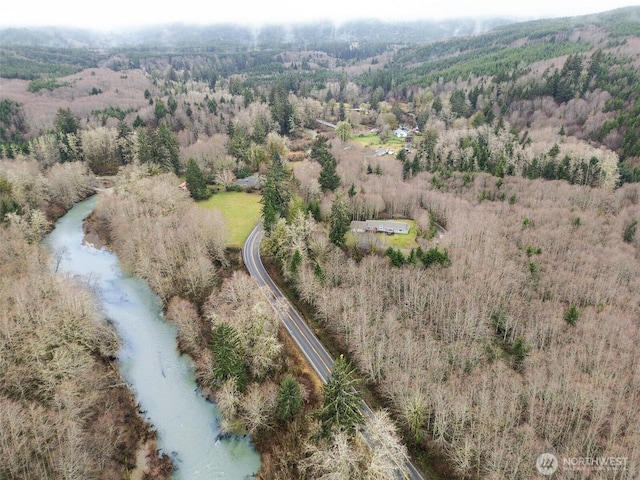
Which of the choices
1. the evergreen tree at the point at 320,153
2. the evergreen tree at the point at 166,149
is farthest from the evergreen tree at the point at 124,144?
the evergreen tree at the point at 320,153

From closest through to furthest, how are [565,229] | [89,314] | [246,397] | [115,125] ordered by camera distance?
1. [246,397]
2. [89,314]
3. [565,229]
4. [115,125]

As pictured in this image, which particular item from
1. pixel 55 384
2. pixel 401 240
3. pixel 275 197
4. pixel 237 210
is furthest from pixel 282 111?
pixel 55 384

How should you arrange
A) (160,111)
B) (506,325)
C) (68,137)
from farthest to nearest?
1. (160,111)
2. (68,137)
3. (506,325)

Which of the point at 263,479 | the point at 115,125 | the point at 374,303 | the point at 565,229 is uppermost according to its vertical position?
the point at 115,125

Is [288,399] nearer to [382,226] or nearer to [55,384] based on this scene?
[55,384]

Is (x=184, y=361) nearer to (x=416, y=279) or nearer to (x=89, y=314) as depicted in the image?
(x=89, y=314)

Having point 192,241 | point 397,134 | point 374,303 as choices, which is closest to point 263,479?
point 374,303

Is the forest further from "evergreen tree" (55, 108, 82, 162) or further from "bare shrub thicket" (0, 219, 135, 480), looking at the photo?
"evergreen tree" (55, 108, 82, 162)
